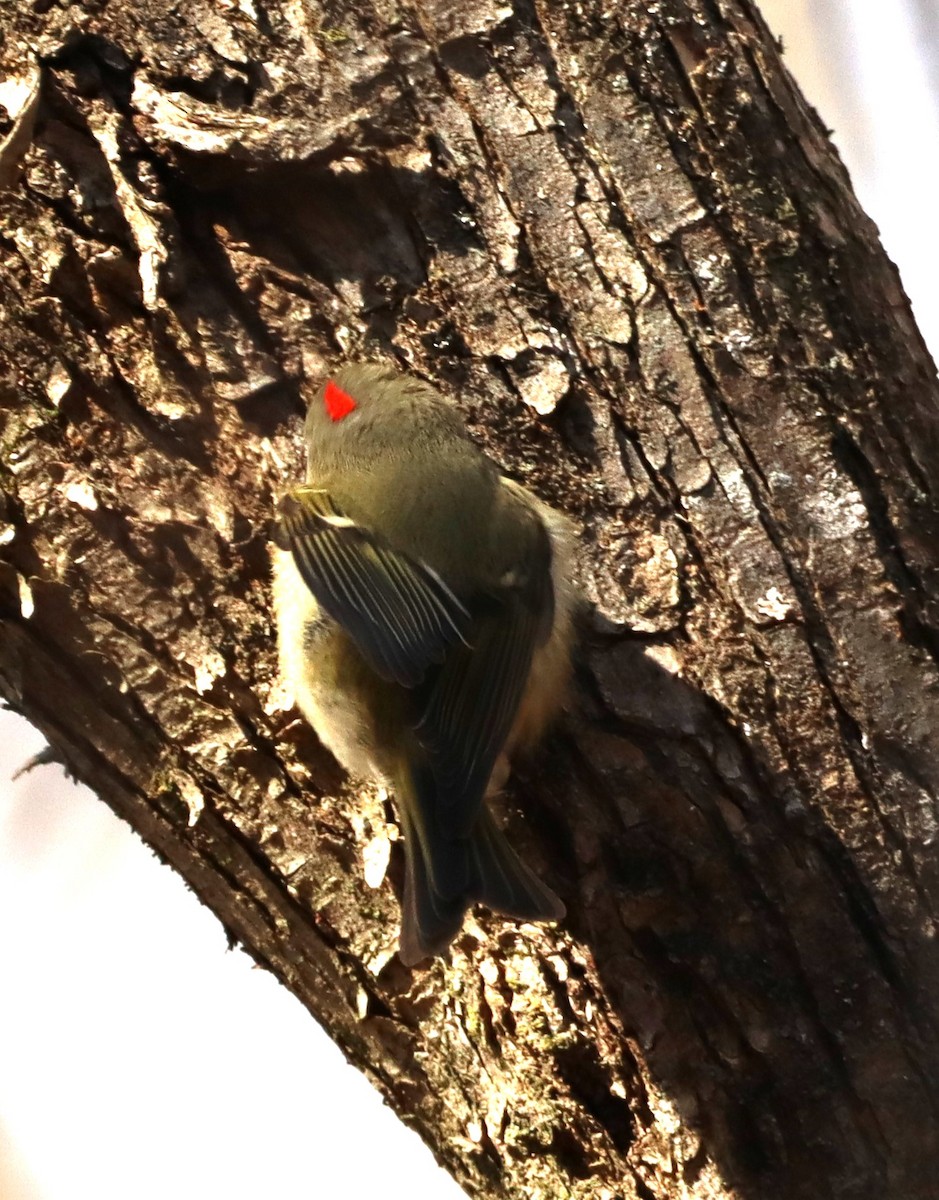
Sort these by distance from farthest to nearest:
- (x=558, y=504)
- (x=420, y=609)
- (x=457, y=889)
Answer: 1. (x=420, y=609)
2. (x=558, y=504)
3. (x=457, y=889)

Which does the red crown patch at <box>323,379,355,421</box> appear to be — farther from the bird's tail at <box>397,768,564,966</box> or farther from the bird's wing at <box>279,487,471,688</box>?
the bird's tail at <box>397,768,564,966</box>

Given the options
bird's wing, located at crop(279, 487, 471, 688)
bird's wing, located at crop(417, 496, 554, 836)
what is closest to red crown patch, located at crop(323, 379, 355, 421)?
bird's wing, located at crop(279, 487, 471, 688)

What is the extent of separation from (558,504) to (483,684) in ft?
1.10

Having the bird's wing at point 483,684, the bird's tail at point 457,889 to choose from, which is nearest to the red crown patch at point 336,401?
the bird's wing at point 483,684

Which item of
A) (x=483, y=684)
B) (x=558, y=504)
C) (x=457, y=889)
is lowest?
(x=457, y=889)

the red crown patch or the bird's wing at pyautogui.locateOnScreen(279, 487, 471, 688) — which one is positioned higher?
the red crown patch

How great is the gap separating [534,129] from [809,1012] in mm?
1192

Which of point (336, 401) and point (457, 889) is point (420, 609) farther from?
point (457, 889)

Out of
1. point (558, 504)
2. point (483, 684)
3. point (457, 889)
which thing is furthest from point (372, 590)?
point (457, 889)

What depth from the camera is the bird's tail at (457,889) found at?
1.62 metres

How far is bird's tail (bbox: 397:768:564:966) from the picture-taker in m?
1.62

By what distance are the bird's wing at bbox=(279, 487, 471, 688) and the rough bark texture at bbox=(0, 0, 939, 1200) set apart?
0.08 meters

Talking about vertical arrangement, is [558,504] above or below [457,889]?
above

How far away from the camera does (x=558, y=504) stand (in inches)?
71.4
